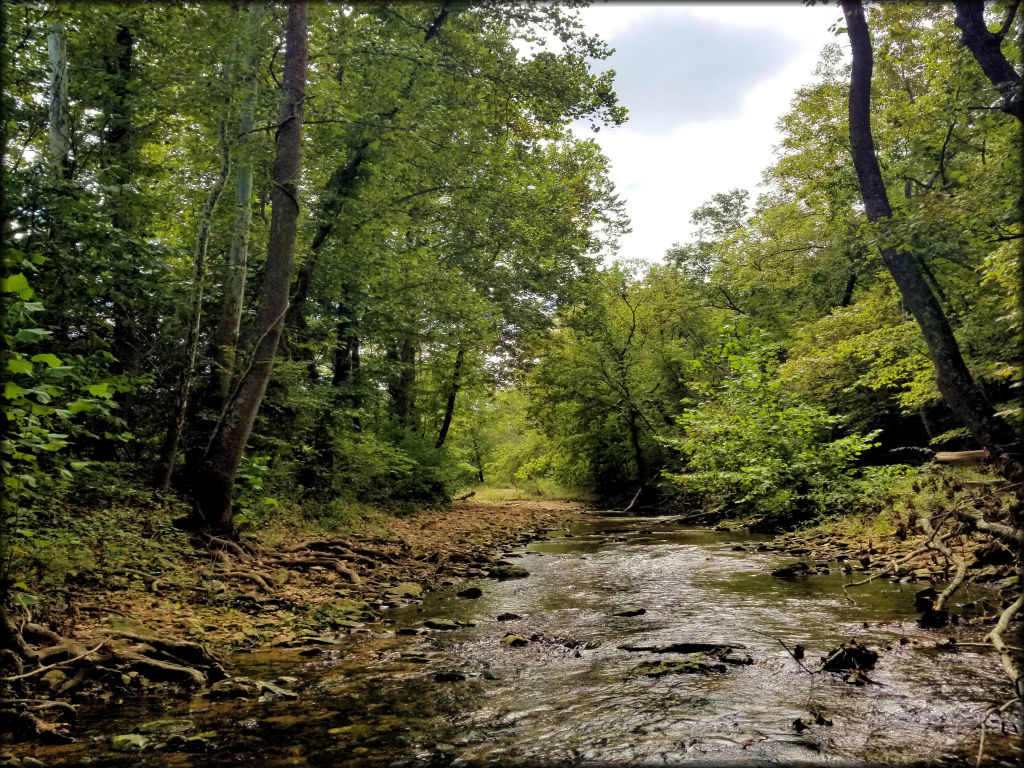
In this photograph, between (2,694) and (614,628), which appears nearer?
(2,694)

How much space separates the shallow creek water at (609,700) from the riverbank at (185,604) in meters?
0.37

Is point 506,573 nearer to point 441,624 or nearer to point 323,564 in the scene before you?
point 323,564

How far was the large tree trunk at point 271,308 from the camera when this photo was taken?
316 inches

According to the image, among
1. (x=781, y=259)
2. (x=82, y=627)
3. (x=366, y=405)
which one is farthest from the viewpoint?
(x=781, y=259)

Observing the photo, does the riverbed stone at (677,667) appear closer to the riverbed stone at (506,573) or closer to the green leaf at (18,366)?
the green leaf at (18,366)

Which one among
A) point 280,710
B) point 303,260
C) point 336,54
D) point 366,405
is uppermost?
point 336,54

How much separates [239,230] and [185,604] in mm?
6610

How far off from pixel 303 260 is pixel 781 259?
16636 millimetres

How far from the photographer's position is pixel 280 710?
3.61 metres

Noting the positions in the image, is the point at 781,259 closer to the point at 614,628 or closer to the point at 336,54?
the point at 336,54

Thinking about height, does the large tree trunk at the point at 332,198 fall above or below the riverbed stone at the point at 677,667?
above

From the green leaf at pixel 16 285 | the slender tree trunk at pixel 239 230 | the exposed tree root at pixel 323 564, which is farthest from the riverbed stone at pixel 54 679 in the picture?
the slender tree trunk at pixel 239 230

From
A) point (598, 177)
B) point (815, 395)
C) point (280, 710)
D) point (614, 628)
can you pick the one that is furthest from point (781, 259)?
point (280, 710)

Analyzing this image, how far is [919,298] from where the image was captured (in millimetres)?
7637
